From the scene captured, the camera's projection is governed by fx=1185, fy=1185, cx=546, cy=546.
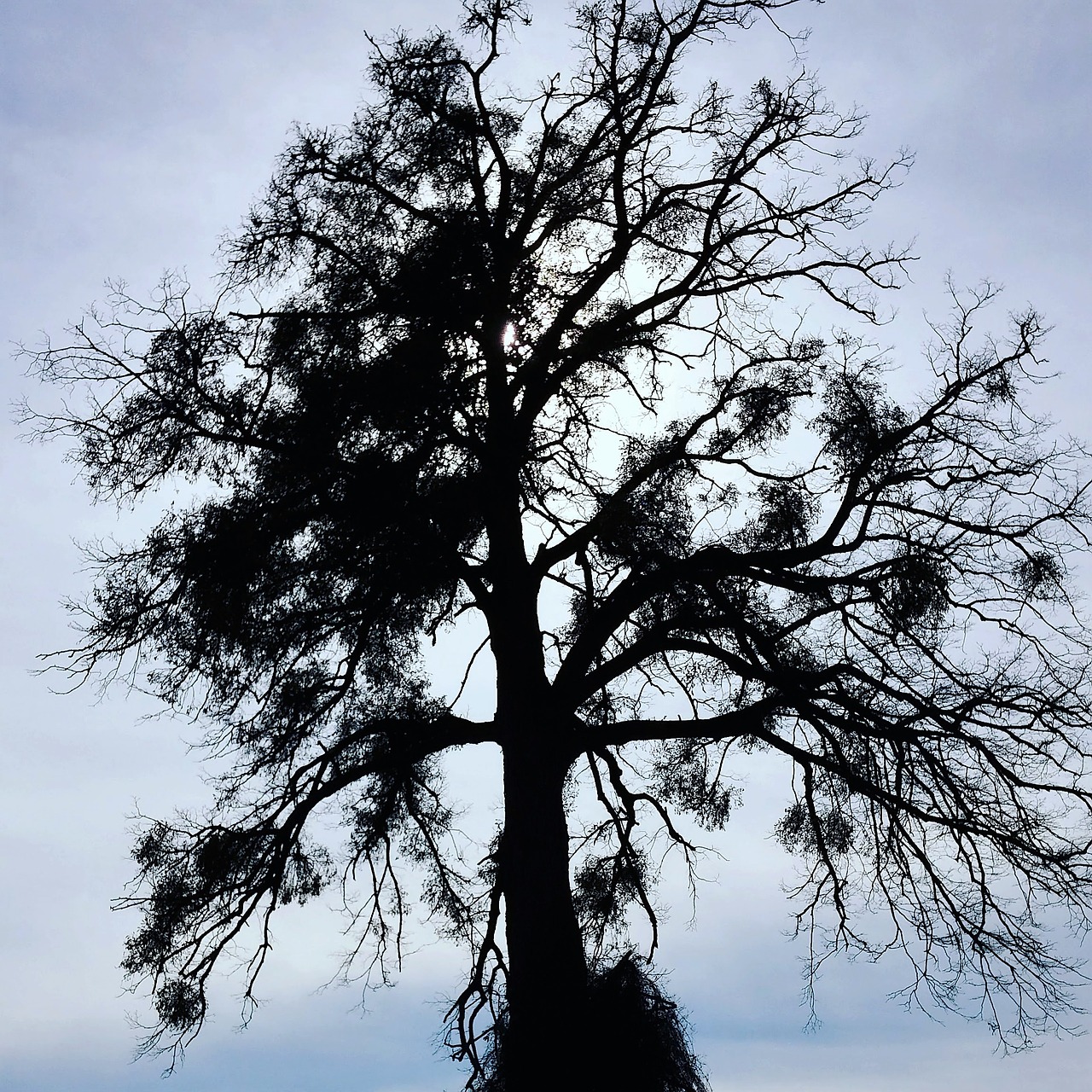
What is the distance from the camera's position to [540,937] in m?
7.13

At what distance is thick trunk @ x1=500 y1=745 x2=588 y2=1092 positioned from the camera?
668cm

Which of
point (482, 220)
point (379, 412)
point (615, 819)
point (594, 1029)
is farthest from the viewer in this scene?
point (615, 819)

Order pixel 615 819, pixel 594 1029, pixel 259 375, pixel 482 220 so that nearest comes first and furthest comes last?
pixel 594 1029 < pixel 259 375 < pixel 482 220 < pixel 615 819

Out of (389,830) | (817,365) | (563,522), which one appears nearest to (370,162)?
(563,522)

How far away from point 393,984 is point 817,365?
19.4ft

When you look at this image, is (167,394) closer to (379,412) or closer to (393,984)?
(379,412)

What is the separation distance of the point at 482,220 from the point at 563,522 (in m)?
2.40

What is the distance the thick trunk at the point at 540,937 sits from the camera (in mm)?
6676

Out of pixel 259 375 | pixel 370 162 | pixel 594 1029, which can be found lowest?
pixel 594 1029

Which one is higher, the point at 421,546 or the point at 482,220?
the point at 482,220

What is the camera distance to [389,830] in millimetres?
9828

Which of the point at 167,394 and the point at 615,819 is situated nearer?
the point at 167,394

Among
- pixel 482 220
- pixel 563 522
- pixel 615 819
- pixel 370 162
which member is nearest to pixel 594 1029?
pixel 615 819

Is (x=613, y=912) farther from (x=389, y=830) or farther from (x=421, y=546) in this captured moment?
(x=421, y=546)
